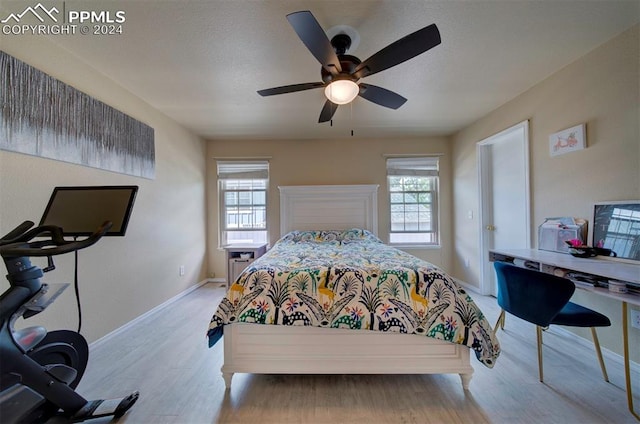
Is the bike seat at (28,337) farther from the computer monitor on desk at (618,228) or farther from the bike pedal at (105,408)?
the computer monitor on desk at (618,228)

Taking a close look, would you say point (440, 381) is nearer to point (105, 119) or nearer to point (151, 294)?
point (151, 294)

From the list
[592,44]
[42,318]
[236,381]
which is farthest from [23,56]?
[592,44]

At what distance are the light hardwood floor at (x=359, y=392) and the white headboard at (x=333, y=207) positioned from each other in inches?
87.2

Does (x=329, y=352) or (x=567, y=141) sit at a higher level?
(x=567, y=141)

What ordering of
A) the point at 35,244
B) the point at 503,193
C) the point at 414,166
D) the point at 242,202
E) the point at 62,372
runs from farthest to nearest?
the point at 242,202
the point at 414,166
the point at 503,193
the point at 62,372
the point at 35,244

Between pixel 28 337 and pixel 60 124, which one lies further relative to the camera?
pixel 60 124

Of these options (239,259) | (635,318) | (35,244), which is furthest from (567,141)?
(239,259)

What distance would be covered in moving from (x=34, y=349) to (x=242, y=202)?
10.2ft

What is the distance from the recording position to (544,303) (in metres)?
1.60

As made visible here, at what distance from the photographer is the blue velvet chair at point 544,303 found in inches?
60.8

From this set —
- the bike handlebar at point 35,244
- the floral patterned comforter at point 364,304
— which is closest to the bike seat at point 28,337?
the bike handlebar at point 35,244

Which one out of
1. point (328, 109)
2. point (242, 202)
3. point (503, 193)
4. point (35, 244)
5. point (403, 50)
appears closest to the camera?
point (35, 244)

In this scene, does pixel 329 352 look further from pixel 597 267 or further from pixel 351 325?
pixel 597 267

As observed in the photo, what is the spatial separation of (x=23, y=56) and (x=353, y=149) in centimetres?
356
